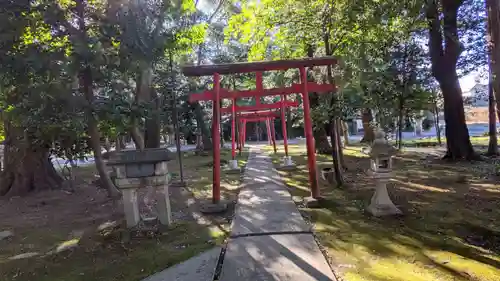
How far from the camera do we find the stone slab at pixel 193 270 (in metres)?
3.83

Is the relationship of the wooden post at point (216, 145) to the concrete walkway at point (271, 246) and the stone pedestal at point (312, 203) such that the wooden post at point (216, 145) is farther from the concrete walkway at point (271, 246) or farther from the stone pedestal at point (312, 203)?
the stone pedestal at point (312, 203)

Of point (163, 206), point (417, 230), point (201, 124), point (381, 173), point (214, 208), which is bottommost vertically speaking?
point (417, 230)

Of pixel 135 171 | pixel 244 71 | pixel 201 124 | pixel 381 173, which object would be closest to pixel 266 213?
pixel 381 173

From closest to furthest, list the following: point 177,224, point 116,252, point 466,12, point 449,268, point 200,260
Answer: point 449,268 → point 200,260 → point 116,252 → point 177,224 → point 466,12

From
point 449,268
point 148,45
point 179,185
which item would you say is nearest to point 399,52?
point 179,185

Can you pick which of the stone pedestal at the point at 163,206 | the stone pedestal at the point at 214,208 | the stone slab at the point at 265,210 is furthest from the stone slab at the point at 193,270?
the stone pedestal at the point at 214,208

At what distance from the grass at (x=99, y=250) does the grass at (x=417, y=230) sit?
1.81m

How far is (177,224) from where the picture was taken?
6.10 metres

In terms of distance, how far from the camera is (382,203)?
6.02 metres

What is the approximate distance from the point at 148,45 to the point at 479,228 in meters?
5.96

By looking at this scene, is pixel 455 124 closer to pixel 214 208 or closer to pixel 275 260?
pixel 214 208

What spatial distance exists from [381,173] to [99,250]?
454 cm

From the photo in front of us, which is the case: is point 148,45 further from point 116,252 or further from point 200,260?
point 200,260

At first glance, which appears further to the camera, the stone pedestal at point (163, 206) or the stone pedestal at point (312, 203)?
the stone pedestal at point (312, 203)
